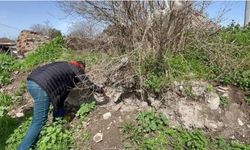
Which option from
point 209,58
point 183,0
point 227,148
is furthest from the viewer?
point 209,58

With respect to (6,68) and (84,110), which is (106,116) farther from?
(6,68)

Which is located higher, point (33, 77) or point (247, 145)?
point (33, 77)

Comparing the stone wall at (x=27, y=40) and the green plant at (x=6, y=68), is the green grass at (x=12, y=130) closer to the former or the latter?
the green plant at (x=6, y=68)

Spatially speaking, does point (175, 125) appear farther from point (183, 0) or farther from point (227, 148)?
point (183, 0)

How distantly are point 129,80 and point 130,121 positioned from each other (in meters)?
0.68

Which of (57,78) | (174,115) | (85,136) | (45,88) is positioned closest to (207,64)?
(174,115)

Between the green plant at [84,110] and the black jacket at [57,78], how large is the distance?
18.0 inches

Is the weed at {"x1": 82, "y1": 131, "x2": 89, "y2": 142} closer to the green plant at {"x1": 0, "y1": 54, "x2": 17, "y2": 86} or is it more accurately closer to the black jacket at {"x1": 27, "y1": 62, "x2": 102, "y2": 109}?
the black jacket at {"x1": 27, "y1": 62, "x2": 102, "y2": 109}

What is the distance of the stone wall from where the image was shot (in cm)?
1291

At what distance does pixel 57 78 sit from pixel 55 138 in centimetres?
80

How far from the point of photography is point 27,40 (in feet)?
42.8

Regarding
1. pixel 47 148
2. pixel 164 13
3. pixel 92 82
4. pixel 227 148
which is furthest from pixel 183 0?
pixel 47 148

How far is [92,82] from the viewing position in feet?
17.6

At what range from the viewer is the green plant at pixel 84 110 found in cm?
544
